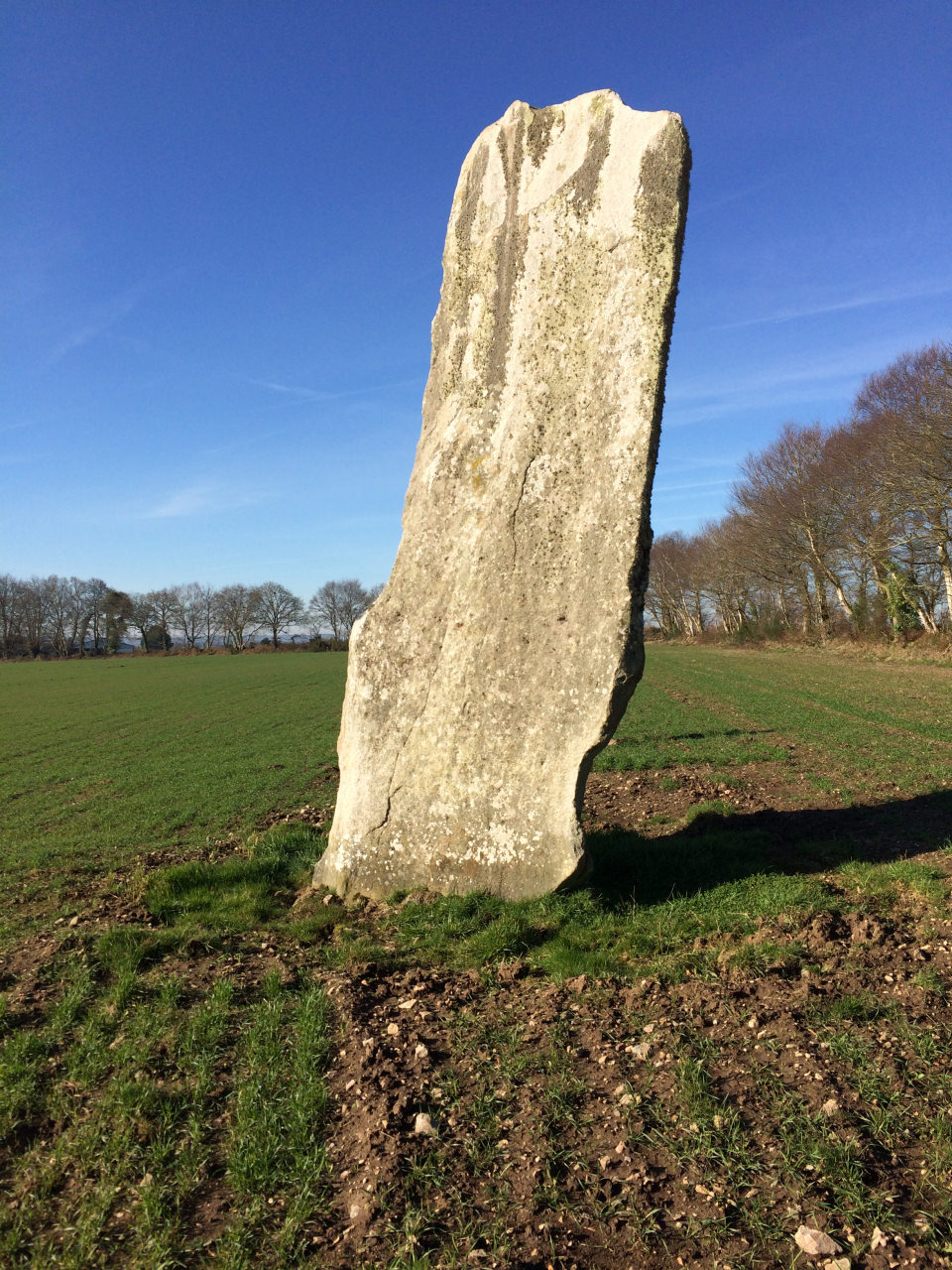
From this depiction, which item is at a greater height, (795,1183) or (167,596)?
(167,596)

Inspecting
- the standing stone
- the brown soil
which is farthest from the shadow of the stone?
the brown soil

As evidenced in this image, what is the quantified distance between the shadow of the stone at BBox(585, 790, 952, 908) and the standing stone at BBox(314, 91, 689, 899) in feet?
3.91

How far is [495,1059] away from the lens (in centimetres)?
432

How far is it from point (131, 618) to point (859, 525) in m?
96.7

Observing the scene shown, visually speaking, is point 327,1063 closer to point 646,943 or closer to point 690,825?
point 646,943

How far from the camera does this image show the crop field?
10.2ft

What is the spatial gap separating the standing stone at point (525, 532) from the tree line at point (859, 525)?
3617 cm

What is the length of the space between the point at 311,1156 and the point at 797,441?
62858 millimetres

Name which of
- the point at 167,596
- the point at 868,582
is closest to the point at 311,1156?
the point at 868,582

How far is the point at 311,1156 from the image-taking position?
139 inches

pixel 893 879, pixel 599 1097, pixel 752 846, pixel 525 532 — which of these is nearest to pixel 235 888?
→ pixel 525 532

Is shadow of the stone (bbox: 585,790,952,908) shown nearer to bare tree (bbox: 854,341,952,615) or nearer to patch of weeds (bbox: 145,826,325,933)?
patch of weeds (bbox: 145,826,325,933)

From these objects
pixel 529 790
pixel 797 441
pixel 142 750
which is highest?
pixel 797 441

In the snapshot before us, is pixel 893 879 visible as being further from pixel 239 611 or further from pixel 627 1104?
pixel 239 611
